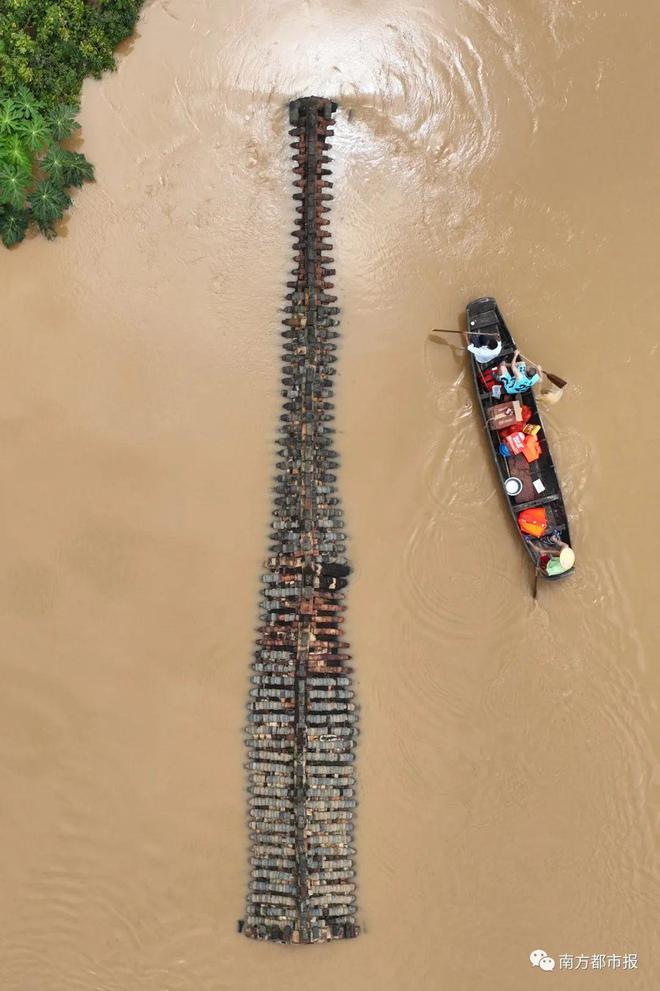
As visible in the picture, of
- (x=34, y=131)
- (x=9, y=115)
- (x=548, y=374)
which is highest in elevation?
(x=9, y=115)

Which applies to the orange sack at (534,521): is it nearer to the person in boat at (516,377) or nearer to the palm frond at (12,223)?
the person in boat at (516,377)

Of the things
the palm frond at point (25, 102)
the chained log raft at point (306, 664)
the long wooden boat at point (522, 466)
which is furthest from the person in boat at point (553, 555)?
the palm frond at point (25, 102)

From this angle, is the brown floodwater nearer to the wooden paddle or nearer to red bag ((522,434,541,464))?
the wooden paddle

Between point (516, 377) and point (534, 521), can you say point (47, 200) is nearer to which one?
point (516, 377)

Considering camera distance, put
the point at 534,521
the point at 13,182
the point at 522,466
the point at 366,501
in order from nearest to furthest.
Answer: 1. the point at 13,182
2. the point at 534,521
3. the point at 522,466
4. the point at 366,501

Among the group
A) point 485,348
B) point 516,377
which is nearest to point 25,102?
point 485,348

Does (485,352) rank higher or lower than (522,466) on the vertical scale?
higher

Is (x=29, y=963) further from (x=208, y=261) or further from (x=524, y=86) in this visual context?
(x=524, y=86)
